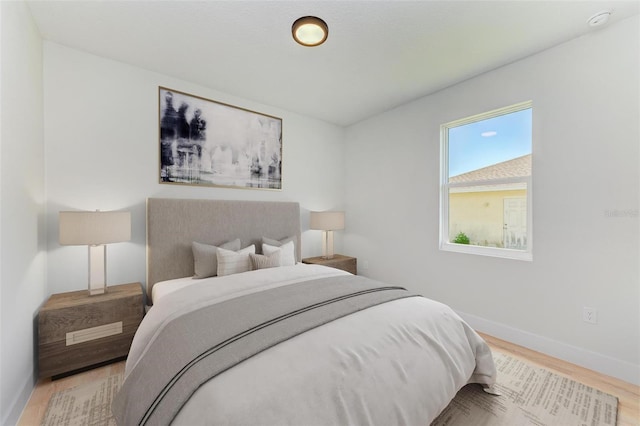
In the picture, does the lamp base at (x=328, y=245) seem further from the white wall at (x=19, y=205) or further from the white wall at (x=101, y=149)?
the white wall at (x=19, y=205)

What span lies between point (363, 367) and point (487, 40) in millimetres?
2579

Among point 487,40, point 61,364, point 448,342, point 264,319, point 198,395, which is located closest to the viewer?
point 198,395

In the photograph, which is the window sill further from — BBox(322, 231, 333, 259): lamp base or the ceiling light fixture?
the ceiling light fixture

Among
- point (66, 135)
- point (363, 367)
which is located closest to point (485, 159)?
point (363, 367)

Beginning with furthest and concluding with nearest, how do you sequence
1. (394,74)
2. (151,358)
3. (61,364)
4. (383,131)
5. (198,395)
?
(383,131) → (394,74) → (61,364) → (151,358) → (198,395)

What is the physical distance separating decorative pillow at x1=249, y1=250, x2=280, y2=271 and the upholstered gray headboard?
0.50 m

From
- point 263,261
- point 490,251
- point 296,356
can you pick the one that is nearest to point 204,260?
point 263,261

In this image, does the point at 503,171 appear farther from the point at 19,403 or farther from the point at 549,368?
the point at 19,403

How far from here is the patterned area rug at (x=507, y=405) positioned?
1.50 meters

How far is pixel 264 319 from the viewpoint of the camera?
4.33 feet

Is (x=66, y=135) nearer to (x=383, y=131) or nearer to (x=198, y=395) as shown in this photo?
(x=198, y=395)

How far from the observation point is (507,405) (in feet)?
5.30

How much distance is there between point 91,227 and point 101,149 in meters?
0.84

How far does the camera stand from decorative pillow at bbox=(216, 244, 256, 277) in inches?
95.9
